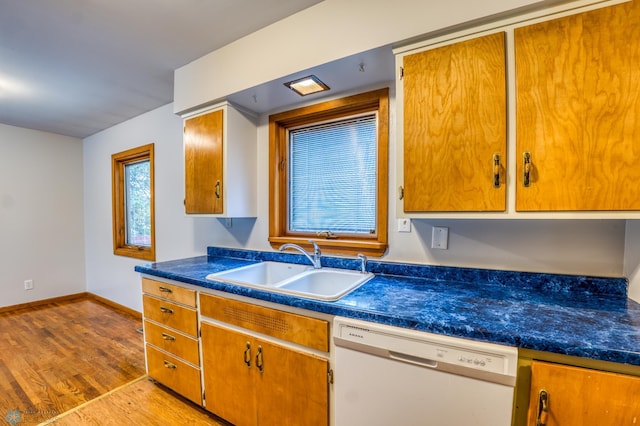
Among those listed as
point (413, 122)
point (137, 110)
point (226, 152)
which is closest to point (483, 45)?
point (413, 122)

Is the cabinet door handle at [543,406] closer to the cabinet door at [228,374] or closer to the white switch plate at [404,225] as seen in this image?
the white switch plate at [404,225]

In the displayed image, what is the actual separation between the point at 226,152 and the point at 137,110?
1.83 m

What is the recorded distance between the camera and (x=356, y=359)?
1.11 m

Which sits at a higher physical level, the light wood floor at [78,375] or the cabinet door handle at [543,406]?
the cabinet door handle at [543,406]

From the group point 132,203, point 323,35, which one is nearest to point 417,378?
point 323,35

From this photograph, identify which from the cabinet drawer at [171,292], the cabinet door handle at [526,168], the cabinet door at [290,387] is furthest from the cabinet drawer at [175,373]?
the cabinet door handle at [526,168]

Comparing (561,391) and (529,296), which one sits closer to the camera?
(561,391)

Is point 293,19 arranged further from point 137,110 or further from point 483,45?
point 137,110

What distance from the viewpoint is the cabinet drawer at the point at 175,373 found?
1.73 metres

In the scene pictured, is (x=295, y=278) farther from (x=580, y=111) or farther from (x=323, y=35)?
(x=580, y=111)

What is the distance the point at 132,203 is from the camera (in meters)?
A: 3.57

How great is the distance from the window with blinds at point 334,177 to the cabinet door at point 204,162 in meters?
0.53

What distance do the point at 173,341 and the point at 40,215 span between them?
11.4 feet

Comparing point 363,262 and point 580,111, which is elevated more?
point 580,111
